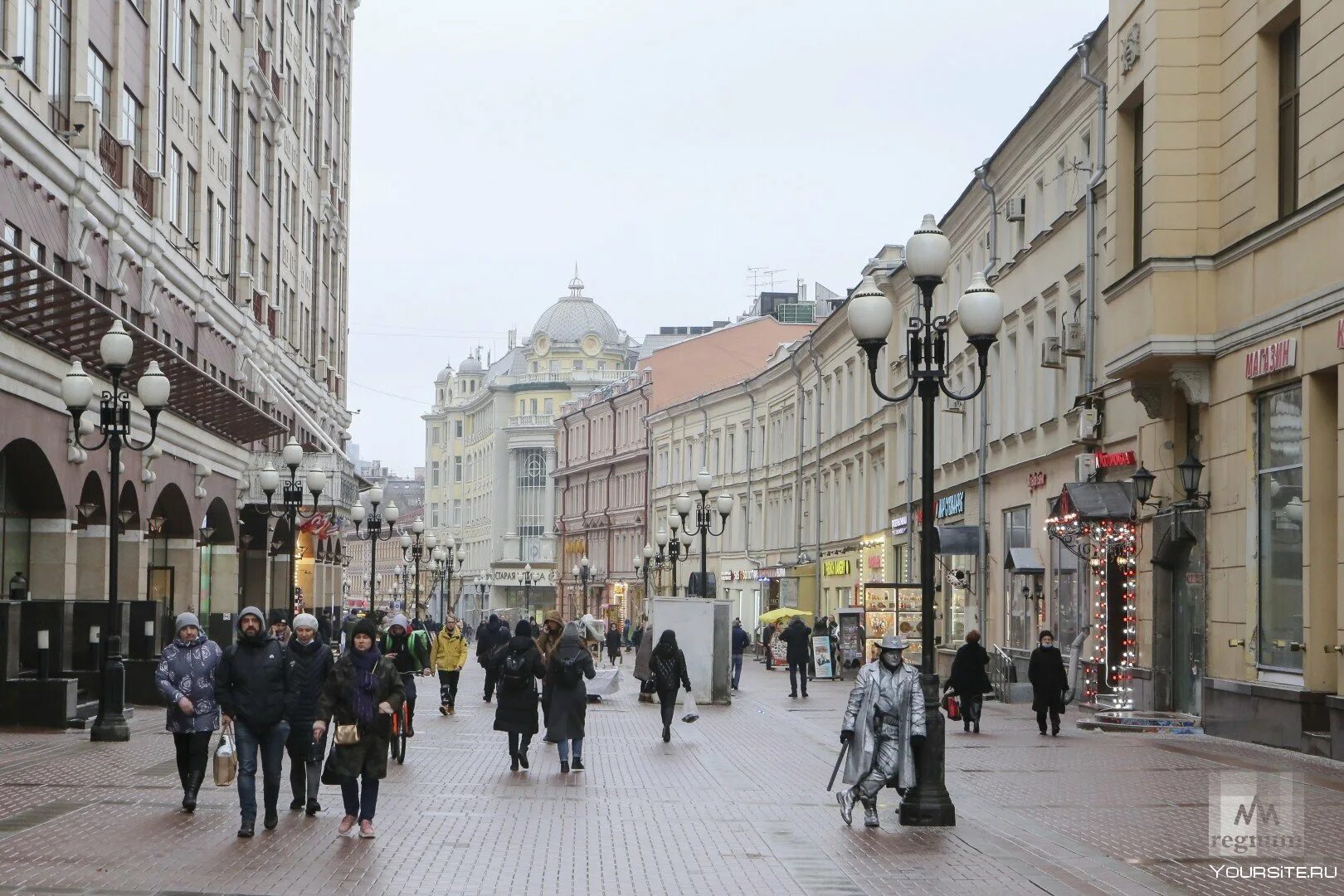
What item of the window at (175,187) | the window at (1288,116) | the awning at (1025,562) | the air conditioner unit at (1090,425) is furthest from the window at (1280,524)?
the window at (175,187)

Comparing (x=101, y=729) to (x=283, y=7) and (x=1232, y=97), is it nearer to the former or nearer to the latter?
(x=1232, y=97)

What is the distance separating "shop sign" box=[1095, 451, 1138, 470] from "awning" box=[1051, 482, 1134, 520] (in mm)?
334

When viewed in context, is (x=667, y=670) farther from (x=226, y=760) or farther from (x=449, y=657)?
(x=226, y=760)

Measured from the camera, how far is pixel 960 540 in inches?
1571

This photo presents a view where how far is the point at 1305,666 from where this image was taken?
67.7 feet

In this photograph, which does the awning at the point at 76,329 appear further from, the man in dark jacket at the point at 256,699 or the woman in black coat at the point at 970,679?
the woman in black coat at the point at 970,679

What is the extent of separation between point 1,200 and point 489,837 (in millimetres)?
15505

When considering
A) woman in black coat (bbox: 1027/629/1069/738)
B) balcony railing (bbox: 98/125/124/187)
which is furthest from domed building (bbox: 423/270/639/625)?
woman in black coat (bbox: 1027/629/1069/738)

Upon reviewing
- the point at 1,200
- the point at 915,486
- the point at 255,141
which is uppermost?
the point at 255,141

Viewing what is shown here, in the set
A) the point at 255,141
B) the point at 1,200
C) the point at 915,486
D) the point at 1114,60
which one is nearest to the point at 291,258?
the point at 255,141

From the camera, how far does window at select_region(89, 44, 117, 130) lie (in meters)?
31.1

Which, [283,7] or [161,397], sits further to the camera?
[283,7]

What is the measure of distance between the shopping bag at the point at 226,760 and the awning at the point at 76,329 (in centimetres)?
904

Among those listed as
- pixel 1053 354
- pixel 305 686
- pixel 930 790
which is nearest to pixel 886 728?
pixel 930 790
